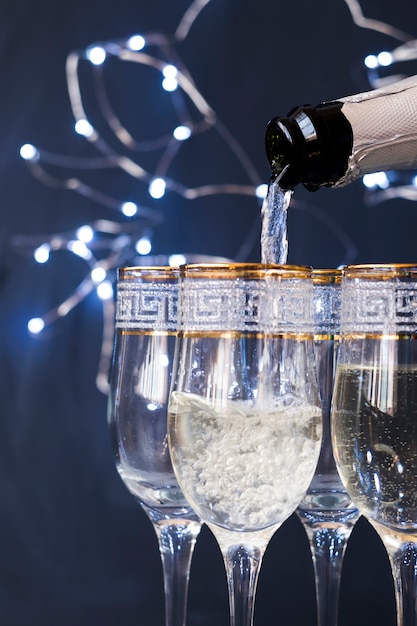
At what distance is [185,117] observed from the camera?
246 centimetres

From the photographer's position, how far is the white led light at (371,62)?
242cm

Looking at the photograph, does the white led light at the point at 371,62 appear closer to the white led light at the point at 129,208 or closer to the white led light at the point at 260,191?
the white led light at the point at 260,191

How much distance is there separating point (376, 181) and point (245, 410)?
76.5 inches

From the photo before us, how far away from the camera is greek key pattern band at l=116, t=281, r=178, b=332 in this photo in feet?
2.34

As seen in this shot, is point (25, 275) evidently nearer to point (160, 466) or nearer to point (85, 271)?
point (85, 271)

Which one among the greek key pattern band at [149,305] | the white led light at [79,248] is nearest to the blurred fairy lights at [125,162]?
the white led light at [79,248]

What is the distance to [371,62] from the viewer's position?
2.42 m

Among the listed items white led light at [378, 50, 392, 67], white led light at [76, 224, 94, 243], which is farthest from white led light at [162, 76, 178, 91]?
white led light at [378, 50, 392, 67]

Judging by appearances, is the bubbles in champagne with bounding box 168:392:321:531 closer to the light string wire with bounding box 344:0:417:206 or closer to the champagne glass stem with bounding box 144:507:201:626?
the champagne glass stem with bounding box 144:507:201:626

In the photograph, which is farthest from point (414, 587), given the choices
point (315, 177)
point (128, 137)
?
point (128, 137)

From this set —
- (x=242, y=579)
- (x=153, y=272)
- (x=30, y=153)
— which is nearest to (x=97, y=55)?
(x=30, y=153)

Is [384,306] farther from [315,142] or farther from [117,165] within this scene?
[117,165]

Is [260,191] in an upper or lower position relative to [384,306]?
upper

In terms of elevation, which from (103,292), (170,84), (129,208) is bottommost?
(103,292)
